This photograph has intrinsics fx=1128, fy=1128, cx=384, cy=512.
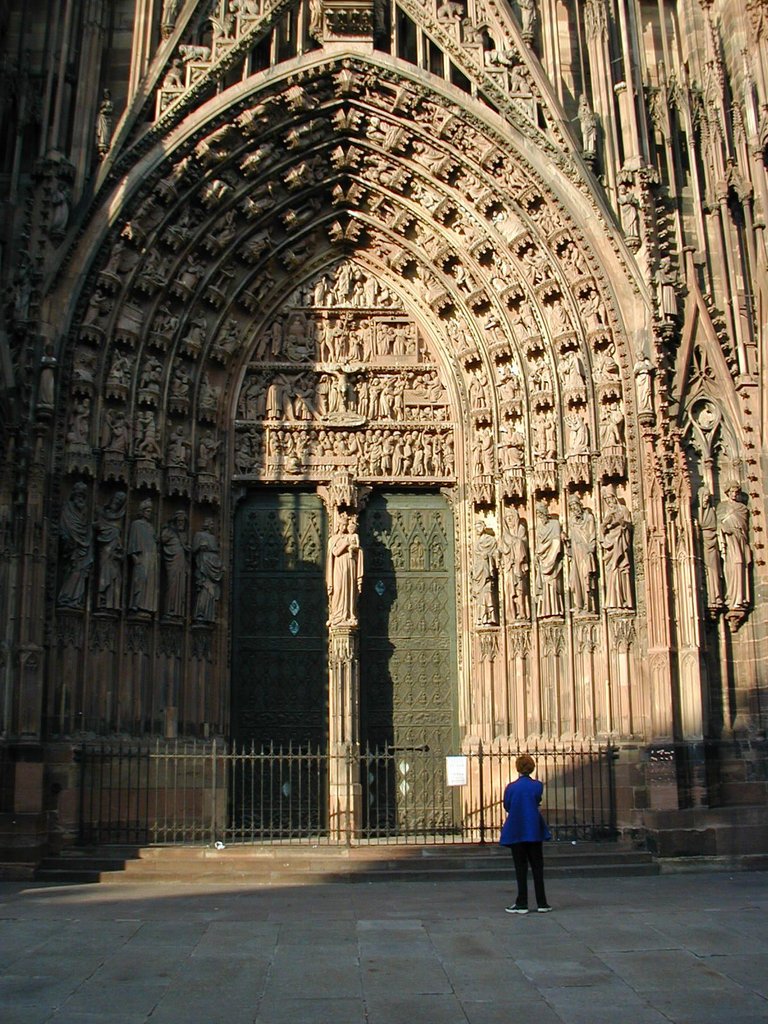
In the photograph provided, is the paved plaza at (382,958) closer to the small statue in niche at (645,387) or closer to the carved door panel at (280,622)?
the carved door panel at (280,622)

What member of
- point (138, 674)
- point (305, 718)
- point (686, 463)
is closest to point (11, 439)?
point (138, 674)

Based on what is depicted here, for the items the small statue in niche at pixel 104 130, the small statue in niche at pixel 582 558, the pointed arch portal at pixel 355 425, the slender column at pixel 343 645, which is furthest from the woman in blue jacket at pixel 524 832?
the small statue in niche at pixel 104 130

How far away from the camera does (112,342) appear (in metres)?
15.9

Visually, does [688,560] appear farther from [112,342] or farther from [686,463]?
[112,342]

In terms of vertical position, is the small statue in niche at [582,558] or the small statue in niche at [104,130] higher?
the small statue in niche at [104,130]

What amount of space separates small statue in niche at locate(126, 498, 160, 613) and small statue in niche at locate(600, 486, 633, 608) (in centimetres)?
618

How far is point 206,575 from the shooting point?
53.2ft

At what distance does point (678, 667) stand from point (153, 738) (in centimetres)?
708

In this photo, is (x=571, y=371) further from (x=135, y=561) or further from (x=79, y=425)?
(x=79, y=425)

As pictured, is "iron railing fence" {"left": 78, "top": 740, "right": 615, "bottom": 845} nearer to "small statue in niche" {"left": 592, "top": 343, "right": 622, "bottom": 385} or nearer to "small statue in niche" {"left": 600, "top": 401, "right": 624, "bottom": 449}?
"small statue in niche" {"left": 600, "top": 401, "right": 624, "bottom": 449}

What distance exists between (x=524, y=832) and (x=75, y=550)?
7689 mm

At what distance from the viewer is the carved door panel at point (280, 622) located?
1673 cm

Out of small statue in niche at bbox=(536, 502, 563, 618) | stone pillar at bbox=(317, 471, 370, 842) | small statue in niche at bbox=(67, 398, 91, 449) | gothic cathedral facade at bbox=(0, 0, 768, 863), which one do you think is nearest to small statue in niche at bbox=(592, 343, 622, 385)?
gothic cathedral facade at bbox=(0, 0, 768, 863)

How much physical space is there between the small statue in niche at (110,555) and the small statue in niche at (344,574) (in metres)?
3.20
